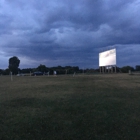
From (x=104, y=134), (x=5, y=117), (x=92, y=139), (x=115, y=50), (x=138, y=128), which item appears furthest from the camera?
(x=115, y=50)

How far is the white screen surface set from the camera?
7688cm

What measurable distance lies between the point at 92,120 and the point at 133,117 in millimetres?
1635

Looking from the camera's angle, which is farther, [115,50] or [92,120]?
[115,50]

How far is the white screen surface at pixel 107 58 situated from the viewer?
252ft

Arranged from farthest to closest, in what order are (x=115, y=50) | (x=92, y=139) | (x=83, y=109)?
(x=115, y=50) < (x=83, y=109) < (x=92, y=139)

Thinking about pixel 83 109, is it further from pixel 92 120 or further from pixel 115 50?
pixel 115 50

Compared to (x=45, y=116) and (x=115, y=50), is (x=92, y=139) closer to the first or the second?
(x=45, y=116)

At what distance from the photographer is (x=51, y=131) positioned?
7.70 metres

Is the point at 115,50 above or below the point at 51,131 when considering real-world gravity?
above

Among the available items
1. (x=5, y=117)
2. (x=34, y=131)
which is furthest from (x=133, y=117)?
(x=5, y=117)

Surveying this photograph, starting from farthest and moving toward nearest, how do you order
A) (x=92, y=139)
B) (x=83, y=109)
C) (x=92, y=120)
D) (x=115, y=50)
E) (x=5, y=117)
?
(x=115, y=50) → (x=83, y=109) → (x=5, y=117) → (x=92, y=120) → (x=92, y=139)

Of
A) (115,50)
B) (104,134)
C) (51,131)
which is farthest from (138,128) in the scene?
(115,50)

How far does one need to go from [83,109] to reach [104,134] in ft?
12.8

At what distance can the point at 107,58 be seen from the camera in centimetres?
8206
